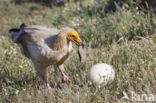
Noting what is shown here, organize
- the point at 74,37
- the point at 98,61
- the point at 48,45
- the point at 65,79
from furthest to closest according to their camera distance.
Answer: the point at 98,61, the point at 65,79, the point at 48,45, the point at 74,37

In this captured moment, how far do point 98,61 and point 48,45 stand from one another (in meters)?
1.05

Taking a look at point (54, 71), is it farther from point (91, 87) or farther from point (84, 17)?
point (84, 17)

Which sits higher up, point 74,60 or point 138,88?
point 74,60

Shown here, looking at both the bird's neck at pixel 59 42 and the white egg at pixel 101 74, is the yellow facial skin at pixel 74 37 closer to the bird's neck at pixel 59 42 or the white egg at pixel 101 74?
the bird's neck at pixel 59 42

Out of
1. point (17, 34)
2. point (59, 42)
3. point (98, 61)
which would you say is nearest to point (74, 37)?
point (59, 42)

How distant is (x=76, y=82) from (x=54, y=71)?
2.27 feet

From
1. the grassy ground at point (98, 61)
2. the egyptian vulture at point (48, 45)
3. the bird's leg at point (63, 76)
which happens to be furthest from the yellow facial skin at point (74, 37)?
the bird's leg at point (63, 76)

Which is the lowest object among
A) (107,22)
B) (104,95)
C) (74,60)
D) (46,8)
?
(104,95)

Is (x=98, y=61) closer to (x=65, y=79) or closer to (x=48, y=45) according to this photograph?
(x=65, y=79)

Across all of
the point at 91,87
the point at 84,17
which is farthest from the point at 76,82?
the point at 84,17

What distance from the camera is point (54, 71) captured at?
14.3 feet

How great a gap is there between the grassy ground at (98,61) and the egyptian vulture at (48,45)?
0.35 m

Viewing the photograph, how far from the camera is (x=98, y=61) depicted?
420 cm

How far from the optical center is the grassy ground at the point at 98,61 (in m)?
3.35
